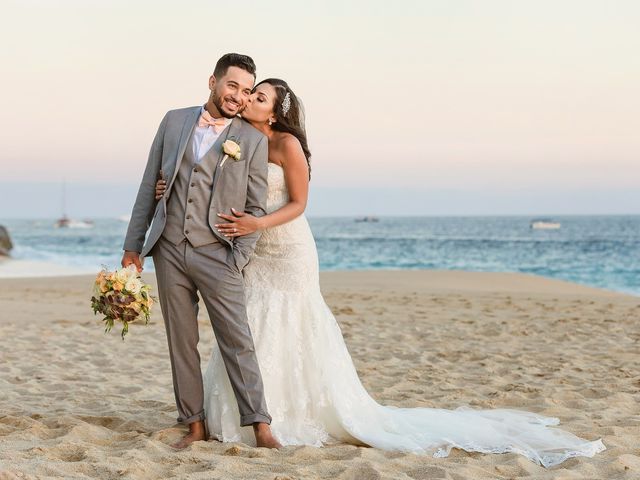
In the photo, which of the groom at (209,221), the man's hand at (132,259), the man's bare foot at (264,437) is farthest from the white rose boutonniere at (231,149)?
the man's bare foot at (264,437)

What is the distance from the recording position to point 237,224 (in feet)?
13.1

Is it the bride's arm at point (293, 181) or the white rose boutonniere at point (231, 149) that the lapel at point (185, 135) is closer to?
the white rose boutonniere at point (231, 149)

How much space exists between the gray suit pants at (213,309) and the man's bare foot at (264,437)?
4 centimetres

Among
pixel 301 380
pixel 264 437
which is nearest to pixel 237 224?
pixel 301 380

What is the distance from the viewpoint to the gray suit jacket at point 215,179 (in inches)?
158

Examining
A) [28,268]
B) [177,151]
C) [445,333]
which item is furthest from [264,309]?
[28,268]

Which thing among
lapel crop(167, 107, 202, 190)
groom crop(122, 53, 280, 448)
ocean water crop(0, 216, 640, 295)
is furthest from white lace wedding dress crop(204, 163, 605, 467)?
ocean water crop(0, 216, 640, 295)

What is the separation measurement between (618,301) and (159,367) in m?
9.11

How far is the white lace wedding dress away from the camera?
424 centimetres

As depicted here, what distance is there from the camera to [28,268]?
24.8 m

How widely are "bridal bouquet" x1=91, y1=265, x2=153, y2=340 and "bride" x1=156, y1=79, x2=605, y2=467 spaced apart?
56 cm

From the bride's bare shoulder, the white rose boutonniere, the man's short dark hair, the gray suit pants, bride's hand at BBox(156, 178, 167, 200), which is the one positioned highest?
the man's short dark hair

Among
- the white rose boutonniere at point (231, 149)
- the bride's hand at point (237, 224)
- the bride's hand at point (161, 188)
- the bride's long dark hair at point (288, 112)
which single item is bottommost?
the bride's hand at point (237, 224)

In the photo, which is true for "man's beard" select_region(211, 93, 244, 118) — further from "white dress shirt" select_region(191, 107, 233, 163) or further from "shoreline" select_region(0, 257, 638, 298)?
"shoreline" select_region(0, 257, 638, 298)
